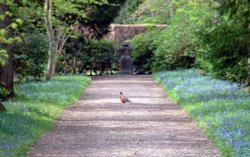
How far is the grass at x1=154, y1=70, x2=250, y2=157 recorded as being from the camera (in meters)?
12.3

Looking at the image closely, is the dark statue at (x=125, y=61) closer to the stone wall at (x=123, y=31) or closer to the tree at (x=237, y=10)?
the stone wall at (x=123, y=31)

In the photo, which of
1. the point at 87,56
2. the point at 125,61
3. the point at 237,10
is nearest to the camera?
the point at 237,10

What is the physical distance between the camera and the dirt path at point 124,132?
1258 cm

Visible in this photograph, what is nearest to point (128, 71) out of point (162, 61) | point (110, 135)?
point (162, 61)

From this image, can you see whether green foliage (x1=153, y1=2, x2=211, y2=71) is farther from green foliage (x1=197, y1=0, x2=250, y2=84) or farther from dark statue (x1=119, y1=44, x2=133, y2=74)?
green foliage (x1=197, y1=0, x2=250, y2=84)

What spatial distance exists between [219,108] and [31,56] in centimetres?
1408

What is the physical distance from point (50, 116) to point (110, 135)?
325cm

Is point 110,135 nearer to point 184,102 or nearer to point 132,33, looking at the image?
point 184,102

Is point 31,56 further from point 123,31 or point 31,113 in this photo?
point 123,31

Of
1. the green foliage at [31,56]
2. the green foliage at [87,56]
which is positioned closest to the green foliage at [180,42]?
the green foliage at [87,56]

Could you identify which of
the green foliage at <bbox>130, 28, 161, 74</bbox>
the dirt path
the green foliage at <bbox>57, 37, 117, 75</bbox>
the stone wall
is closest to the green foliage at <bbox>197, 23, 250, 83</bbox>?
the dirt path

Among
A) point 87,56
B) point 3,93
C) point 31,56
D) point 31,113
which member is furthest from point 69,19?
point 31,113

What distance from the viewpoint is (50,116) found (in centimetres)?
1764

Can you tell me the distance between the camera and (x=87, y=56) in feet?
136
